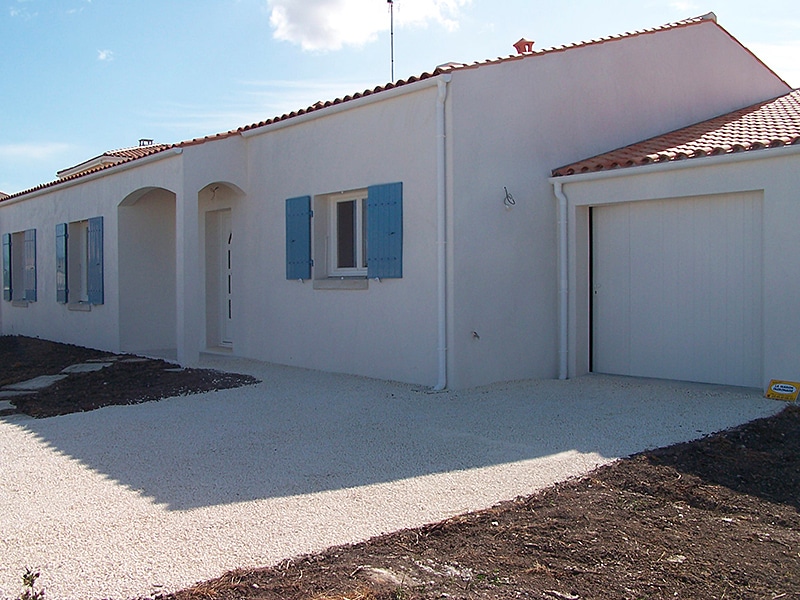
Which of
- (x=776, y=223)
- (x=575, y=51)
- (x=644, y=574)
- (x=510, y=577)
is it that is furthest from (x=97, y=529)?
(x=575, y=51)

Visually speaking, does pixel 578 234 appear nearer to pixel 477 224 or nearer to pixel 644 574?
pixel 477 224

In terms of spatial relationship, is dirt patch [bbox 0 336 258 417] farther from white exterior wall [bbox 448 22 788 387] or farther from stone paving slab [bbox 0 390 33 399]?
white exterior wall [bbox 448 22 788 387]

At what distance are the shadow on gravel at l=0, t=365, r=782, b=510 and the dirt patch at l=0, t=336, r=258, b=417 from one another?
418mm

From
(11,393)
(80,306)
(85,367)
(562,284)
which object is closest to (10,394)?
(11,393)

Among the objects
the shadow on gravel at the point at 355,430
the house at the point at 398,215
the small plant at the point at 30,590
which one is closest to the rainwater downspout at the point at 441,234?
the house at the point at 398,215

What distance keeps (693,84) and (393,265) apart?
602 centimetres

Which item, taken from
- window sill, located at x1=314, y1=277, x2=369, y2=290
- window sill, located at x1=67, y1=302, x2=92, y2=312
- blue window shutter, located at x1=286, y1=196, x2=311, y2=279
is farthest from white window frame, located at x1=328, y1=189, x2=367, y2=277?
window sill, located at x1=67, y1=302, x2=92, y2=312

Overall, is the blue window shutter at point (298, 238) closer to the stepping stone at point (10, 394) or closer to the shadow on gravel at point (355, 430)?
the shadow on gravel at point (355, 430)

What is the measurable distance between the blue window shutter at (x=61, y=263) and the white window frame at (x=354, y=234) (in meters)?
6.80

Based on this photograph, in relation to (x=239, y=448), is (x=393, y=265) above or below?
above

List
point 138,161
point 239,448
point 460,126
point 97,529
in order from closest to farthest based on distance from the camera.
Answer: point 97,529 → point 239,448 → point 460,126 → point 138,161

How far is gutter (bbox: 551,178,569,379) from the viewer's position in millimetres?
9664

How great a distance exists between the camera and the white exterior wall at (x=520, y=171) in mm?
8875

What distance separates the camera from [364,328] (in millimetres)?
10008
